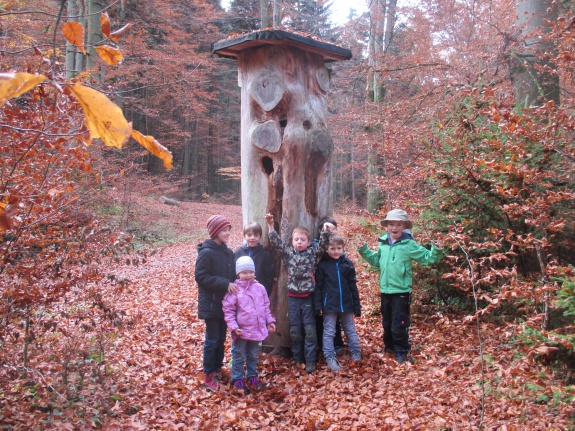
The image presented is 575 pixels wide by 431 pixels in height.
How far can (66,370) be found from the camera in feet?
13.1

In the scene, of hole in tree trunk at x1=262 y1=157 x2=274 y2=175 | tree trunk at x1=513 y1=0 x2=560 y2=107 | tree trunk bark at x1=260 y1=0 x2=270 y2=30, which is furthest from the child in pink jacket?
tree trunk bark at x1=260 y1=0 x2=270 y2=30

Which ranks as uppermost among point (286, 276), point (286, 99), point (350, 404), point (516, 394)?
point (286, 99)

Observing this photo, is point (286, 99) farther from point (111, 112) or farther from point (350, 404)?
point (111, 112)

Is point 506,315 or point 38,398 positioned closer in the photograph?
point 38,398

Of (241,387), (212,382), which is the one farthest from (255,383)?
(212,382)

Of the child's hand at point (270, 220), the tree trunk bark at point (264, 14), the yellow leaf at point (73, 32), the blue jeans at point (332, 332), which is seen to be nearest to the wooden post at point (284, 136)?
the child's hand at point (270, 220)

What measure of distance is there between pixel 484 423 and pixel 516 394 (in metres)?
0.48

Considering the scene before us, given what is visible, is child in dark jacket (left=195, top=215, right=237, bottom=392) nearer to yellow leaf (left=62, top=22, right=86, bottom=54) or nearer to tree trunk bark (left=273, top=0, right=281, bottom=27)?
yellow leaf (left=62, top=22, right=86, bottom=54)

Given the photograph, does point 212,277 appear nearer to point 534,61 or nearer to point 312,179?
point 312,179

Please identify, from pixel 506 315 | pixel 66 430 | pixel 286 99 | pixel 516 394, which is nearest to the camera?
pixel 66 430

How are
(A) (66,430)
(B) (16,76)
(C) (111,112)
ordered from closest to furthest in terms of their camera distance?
(B) (16,76) → (C) (111,112) → (A) (66,430)

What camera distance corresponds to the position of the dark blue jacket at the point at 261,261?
4922 millimetres

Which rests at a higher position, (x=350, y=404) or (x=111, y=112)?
(x=111, y=112)

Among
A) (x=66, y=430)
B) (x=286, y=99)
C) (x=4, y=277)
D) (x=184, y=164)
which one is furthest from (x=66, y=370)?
(x=184, y=164)
